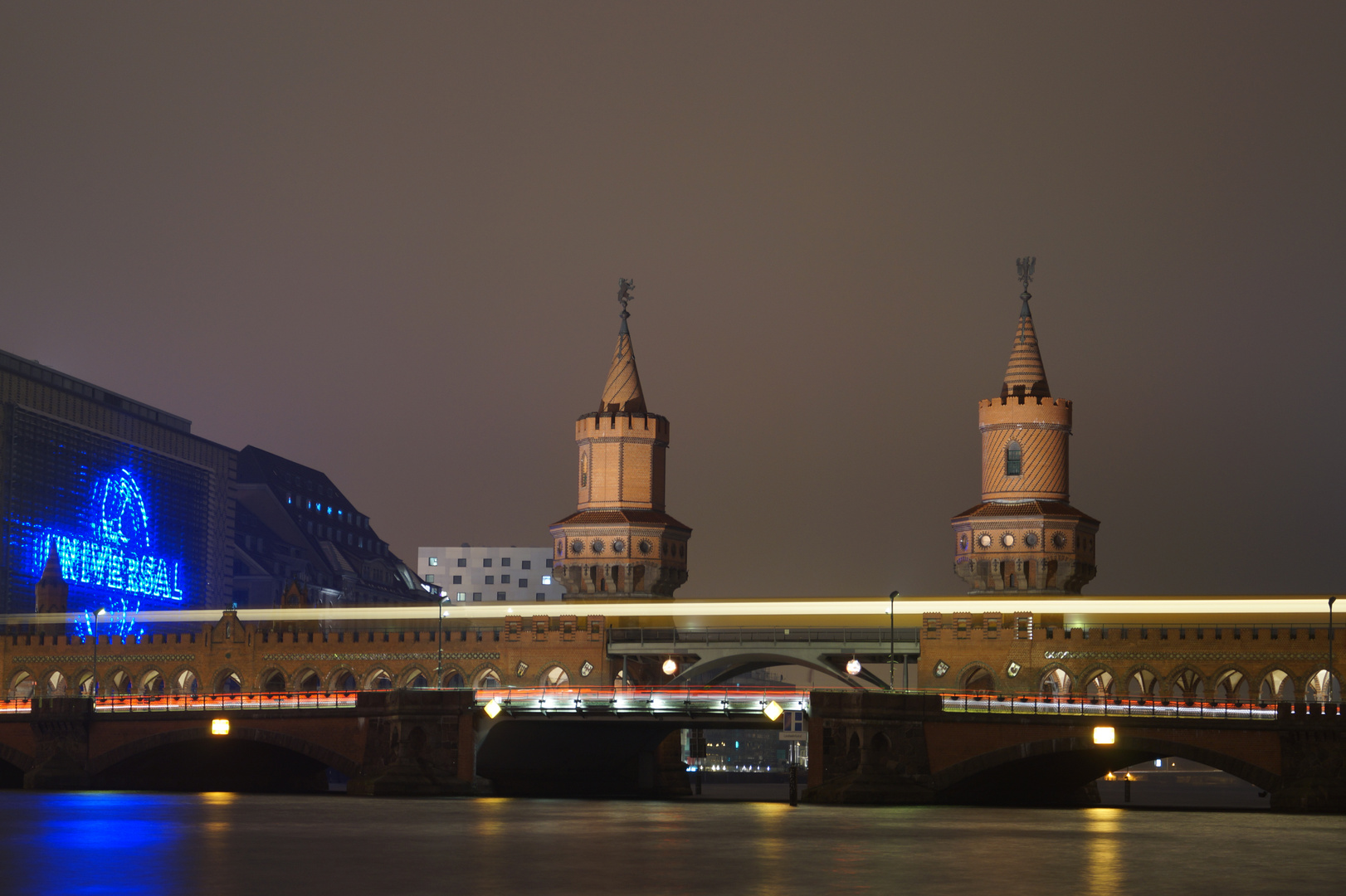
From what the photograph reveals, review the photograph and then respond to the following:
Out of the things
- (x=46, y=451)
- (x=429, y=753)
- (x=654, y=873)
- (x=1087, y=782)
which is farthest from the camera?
(x=46, y=451)

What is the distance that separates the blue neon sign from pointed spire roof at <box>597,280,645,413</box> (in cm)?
6797

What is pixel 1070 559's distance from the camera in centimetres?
10200

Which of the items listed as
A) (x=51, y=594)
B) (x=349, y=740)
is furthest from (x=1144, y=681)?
(x=51, y=594)

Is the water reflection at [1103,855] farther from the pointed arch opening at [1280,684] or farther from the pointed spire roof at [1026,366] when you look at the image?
the pointed spire roof at [1026,366]

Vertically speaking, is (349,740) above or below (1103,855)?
above

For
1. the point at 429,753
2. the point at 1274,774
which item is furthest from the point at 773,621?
the point at 1274,774

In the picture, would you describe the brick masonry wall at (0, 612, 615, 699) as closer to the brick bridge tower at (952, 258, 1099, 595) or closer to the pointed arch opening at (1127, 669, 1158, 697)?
the brick bridge tower at (952, 258, 1099, 595)

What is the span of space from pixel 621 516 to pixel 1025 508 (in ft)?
73.5

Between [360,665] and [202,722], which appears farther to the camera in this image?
[360,665]

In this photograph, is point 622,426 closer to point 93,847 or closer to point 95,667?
point 95,667

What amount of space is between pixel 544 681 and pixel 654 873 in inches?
2531

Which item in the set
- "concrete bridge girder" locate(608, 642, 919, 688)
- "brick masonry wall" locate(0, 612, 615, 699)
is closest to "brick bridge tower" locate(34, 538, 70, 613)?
"brick masonry wall" locate(0, 612, 615, 699)

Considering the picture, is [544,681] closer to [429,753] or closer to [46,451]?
[429,753]

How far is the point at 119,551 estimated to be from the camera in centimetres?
17175
